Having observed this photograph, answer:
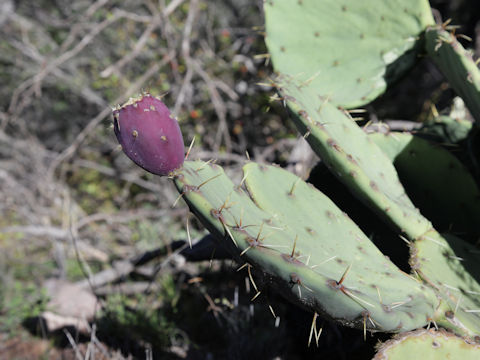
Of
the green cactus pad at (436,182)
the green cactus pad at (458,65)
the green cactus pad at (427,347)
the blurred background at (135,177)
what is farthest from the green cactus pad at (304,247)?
the green cactus pad at (458,65)

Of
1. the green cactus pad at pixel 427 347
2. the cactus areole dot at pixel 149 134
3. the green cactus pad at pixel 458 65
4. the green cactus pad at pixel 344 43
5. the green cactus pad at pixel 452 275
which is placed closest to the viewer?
the cactus areole dot at pixel 149 134

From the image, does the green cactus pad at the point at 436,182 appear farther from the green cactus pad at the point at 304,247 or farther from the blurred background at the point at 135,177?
the green cactus pad at the point at 304,247

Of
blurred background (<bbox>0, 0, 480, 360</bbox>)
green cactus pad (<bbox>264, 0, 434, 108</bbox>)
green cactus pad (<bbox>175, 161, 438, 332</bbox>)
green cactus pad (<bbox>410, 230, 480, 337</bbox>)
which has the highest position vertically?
green cactus pad (<bbox>264, 0, 434, 108</bbox>)

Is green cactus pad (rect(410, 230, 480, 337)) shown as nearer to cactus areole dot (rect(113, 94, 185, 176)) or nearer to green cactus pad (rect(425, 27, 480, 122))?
green cactus pad (rect(425, 27, 480, 122))

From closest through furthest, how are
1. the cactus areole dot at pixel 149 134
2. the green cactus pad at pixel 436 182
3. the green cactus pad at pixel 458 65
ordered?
the cactus areole dot at pixel 149 134, the green cactus pad at pixel 458 65, the green cactus pad at pixel 436 182

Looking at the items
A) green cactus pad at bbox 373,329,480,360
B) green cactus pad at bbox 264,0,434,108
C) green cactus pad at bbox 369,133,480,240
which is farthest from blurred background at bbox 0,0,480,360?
green cactus pad at bbox 373,329,480,360

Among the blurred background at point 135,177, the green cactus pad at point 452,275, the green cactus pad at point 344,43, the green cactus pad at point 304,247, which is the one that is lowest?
the blurred background at point 135,177

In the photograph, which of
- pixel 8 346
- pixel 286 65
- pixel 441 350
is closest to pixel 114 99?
pixel 8 346
